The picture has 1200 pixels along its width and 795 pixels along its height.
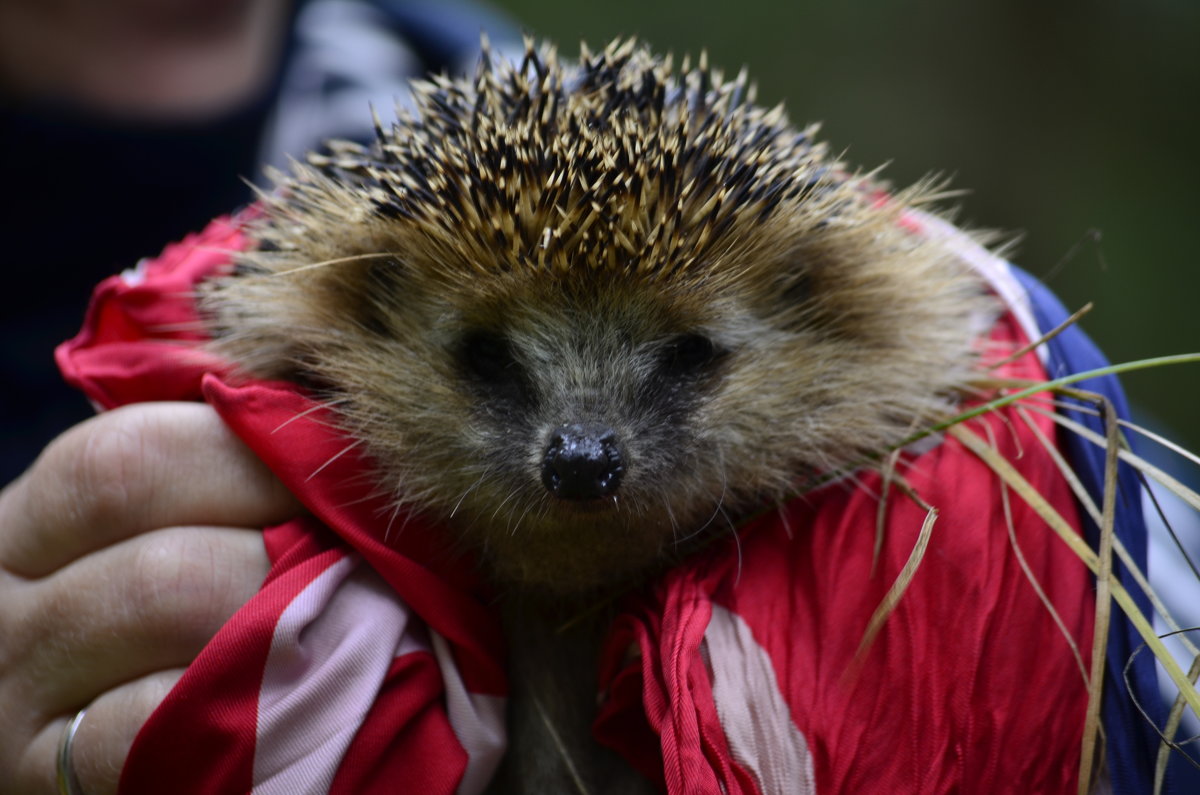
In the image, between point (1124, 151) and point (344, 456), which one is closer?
point (344, 456)

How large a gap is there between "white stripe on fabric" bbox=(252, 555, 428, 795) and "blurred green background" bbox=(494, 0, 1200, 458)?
13.7ft

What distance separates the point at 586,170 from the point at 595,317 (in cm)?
15

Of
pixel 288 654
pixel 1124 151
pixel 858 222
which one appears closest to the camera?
pixel 288 654

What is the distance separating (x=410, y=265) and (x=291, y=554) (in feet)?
1.11

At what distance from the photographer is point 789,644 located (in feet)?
2.95

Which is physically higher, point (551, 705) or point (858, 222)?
point (858, 222)

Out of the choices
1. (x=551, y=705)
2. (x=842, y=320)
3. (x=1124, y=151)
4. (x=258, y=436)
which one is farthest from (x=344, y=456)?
(x=1124, y=151)

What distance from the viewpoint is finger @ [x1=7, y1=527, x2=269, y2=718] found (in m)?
0.97

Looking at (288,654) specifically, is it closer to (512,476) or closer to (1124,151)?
(512,476)

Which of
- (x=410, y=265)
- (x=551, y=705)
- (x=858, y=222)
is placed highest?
(x=858, y=222)

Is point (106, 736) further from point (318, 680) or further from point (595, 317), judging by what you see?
point (595, 317)

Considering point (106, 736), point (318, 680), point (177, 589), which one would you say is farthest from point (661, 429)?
point (106, 736)

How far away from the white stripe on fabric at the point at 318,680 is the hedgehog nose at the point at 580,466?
22 centimetres

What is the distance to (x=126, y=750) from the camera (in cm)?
95
